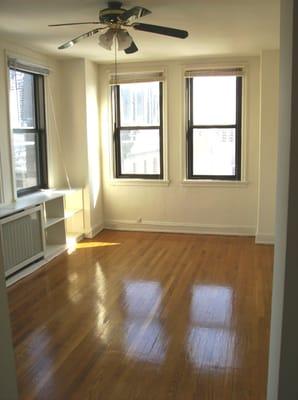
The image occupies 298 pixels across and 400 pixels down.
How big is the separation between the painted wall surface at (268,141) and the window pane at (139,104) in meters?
1.54

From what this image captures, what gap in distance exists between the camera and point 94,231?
6.07 meters

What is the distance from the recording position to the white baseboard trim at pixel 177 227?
5.96 metres

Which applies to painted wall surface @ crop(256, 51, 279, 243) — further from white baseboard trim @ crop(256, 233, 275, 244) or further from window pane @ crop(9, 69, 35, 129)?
window pane @ crop(9, 69, 35, 129)

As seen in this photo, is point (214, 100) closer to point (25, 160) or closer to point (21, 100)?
point (21, 100)

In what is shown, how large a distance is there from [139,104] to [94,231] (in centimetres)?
198

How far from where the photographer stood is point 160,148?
6094 millimetres

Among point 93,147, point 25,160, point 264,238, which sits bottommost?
point 264,238

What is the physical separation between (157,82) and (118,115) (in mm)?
759

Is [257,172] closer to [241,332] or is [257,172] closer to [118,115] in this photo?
[118,115]

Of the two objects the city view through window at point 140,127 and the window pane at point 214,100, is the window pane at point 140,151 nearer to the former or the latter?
the city view through window at point 140,127

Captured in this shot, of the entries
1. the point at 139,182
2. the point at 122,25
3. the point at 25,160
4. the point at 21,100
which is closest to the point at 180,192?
the point at 139,182

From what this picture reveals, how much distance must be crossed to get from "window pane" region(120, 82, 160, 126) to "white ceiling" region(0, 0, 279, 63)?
63 cm

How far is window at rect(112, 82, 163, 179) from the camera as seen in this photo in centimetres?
603

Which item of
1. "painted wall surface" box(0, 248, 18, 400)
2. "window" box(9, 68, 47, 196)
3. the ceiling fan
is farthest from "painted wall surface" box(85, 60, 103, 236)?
"painted wall surface" box(0, 248, 18, 400)
